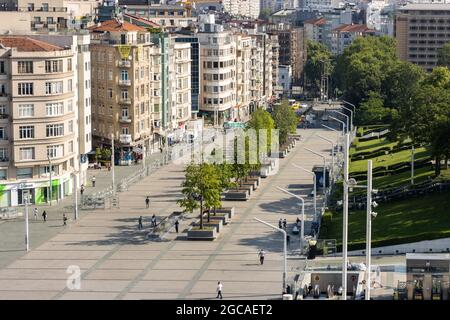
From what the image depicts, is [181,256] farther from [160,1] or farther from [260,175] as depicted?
[160,1]

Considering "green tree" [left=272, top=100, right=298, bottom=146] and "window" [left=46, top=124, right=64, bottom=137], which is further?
"green tree" [left=272, top=100, right=298, bottom=146]

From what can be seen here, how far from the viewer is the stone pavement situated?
4016cm

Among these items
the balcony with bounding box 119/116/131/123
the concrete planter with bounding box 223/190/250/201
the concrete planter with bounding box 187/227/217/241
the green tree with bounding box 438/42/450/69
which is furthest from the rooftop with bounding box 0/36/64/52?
the green tree with bounding box 438/42/450/69

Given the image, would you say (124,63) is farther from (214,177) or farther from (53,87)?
(214,177)

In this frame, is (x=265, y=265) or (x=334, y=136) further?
(x=334, y=136)

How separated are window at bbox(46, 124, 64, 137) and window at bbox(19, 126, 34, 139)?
1.27 m

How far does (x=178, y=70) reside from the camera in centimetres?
11000

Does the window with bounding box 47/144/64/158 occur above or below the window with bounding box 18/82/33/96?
below

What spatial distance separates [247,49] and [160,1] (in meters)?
40.2

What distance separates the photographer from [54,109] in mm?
68250

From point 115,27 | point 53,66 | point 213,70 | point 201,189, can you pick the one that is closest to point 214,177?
point 201,189

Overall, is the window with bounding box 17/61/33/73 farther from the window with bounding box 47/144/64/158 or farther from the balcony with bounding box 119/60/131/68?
the balcony with bounding box 119/60/131/68

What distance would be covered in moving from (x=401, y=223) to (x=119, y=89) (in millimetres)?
43137
